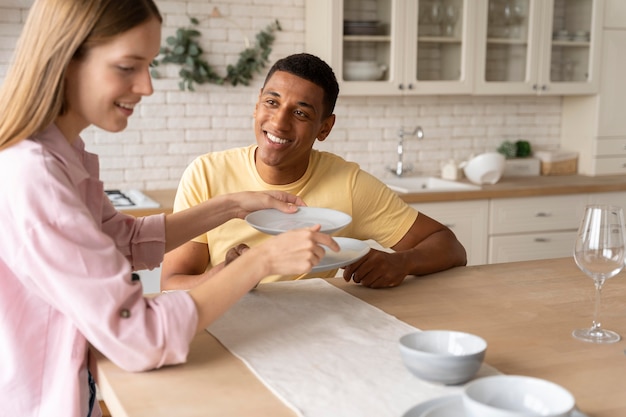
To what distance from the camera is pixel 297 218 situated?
1.92 m

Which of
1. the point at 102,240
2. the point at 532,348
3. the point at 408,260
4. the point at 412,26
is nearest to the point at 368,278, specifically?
the point at 408,260

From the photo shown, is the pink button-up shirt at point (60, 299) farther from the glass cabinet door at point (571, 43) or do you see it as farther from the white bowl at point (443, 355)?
the glass cabinet door at point (571, 43)

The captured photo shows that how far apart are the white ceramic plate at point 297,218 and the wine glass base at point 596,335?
0.58 m

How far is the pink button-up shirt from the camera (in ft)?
4.02

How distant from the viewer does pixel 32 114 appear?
1297mm

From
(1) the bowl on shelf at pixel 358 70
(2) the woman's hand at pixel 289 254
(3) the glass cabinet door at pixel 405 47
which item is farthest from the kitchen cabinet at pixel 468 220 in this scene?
(2) the woman's hand at pixel 289 254

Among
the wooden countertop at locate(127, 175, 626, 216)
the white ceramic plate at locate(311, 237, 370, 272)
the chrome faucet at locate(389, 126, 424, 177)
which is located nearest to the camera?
the white ceramic plate at locate(311, 237, 370, 272)

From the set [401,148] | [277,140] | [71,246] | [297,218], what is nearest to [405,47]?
[401,148]

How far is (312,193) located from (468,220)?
1928 millimetres

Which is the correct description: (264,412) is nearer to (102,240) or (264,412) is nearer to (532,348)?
(102,240)

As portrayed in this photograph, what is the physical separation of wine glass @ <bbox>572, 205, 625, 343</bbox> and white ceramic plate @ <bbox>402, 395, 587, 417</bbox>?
454 mm

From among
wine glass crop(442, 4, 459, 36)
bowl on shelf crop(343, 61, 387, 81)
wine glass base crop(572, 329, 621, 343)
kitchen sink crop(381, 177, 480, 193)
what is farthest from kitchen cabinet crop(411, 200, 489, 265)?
wine glass base crop(572, 329, 621, 343)

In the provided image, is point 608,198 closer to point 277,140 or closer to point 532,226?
point 532,226

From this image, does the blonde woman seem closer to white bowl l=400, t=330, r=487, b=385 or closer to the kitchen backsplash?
white bowl l=400, t=330, r=487, b=385
